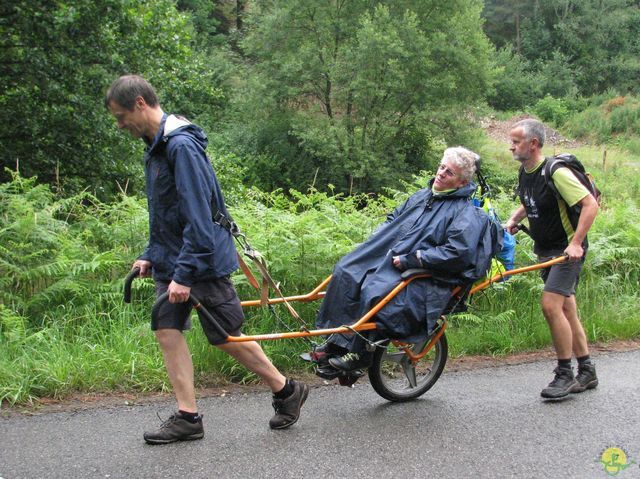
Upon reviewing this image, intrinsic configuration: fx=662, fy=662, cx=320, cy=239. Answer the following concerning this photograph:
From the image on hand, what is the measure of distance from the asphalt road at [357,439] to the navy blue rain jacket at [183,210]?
3.53 ft

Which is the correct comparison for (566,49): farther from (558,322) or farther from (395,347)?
(395,347)

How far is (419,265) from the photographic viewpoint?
4.46 m

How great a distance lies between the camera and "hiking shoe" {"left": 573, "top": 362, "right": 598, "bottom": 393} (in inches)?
208

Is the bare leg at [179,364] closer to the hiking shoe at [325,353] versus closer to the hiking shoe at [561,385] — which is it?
the hiking shoe at [325,353]

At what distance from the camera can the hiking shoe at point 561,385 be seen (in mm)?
5016

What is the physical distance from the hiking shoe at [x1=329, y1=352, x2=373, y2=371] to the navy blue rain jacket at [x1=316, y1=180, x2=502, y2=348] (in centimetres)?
8

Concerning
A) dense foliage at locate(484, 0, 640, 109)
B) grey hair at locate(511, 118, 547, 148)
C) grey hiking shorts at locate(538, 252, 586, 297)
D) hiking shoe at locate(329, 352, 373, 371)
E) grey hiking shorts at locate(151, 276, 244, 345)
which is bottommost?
hiking shoe at locate(329, 352, 373, 371)

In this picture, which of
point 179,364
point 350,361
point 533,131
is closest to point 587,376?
point 533,131

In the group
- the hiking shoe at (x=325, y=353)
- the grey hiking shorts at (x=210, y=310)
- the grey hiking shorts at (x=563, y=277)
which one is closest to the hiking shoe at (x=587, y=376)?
the grey hiking shorts at (x=563, y=277)

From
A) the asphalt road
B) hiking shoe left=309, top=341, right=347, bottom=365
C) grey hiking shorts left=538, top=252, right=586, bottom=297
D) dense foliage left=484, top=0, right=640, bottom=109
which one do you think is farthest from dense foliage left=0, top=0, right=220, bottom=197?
dense foliage left=484, top=0, right=640, bottom=109

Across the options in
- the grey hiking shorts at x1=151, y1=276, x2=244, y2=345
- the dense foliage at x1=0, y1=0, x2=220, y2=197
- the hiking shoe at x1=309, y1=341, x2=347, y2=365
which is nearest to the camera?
the grey hiking shorts at x1=151, y1=276, x2=244, y2=345

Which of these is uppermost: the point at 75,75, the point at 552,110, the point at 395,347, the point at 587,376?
the point at 75,75

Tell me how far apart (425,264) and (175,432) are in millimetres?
1930

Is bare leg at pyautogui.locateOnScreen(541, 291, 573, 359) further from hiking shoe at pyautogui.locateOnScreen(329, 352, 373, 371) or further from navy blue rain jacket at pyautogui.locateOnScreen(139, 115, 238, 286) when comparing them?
navy blue rain jacket at pyautogui.locateOnScreen(139, 115, 238, 286)
